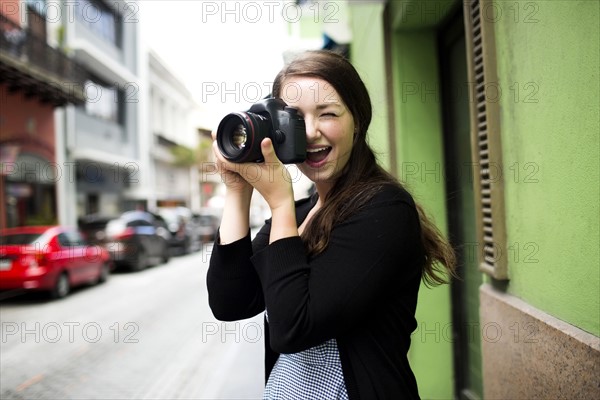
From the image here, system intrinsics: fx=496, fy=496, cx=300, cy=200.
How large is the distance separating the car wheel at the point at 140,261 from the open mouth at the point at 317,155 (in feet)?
38.6

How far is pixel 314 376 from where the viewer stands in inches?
44.3

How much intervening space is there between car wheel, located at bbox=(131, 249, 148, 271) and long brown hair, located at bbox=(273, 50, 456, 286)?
11725 mm

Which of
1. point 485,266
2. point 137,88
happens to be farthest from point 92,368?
point 137,88

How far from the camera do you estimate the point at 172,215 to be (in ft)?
55.2

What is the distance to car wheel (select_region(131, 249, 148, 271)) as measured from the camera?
1227 centimetres

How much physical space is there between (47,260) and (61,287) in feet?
2.16

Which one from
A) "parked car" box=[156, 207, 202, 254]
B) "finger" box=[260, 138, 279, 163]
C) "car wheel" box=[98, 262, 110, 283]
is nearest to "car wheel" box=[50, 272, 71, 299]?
"car wheel" box=[98, 262, 110, 283]

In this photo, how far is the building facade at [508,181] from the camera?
1.50 m

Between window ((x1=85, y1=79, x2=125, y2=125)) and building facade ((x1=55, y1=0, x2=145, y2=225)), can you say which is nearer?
building facade ((x1=55, y1=0, x2=145, y2=225))

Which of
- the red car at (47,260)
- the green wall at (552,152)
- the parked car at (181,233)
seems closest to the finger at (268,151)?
the green wall at (552,152)

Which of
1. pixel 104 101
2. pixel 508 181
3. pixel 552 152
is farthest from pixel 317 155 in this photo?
pixel 104 101

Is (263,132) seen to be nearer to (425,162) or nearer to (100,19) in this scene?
(425,162)

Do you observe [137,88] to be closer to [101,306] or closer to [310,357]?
[101,306]

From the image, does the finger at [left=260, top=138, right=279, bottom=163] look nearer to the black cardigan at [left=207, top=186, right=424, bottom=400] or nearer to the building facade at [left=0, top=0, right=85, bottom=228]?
the black cardigan at [left=207, top=186, right=424, bottom=400]
